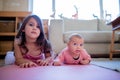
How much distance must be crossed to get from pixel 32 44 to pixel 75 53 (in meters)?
0.30

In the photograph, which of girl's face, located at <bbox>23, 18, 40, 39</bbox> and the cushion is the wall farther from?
girl's face, located at <bbox>23, 18, 40, 39</bbox>

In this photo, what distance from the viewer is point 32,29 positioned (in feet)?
3.59

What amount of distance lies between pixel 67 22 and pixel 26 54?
5.52 feet

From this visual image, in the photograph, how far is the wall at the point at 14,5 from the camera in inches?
123

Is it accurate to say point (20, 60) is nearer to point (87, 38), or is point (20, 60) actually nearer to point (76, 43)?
point (76, 43)

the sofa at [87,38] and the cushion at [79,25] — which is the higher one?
the cushion at [79,25]

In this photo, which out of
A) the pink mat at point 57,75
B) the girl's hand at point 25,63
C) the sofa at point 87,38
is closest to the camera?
the pink mat at point 57,75

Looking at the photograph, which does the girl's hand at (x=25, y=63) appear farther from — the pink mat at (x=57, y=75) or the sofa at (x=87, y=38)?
the sofa at (x=87, y=38)

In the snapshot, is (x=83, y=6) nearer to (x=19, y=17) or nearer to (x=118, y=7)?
(x=118, y=7)

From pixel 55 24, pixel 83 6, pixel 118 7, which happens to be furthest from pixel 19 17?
pixel 118 7

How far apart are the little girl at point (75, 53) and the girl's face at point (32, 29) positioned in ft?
0.72

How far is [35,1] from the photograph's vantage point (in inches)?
136

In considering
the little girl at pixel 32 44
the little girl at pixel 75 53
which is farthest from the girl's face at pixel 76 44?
the little girl at pixel 32 44

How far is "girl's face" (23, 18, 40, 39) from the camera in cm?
109
